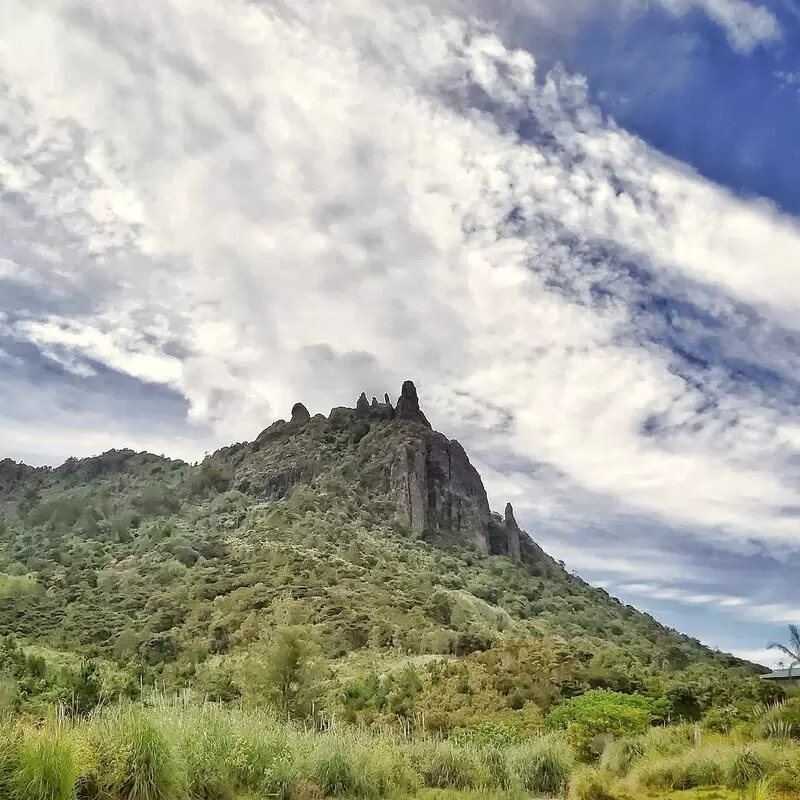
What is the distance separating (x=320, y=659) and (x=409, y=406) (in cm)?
7363

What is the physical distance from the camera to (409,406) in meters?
109

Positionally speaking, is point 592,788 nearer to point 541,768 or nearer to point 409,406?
point 541,768

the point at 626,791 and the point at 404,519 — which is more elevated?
the point at 404,519

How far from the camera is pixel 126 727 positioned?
696 cm

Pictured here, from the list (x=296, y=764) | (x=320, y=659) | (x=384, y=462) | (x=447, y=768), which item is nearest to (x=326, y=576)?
(x=320, y=659)

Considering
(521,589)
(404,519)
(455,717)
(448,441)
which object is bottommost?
(455,717)

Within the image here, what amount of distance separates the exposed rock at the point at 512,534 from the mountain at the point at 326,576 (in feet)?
1.05

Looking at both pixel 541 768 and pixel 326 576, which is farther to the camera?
pixel 326 576

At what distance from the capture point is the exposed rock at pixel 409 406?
354 feet

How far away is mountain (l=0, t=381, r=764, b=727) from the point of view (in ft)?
115

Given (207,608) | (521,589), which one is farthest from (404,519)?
(207,608)

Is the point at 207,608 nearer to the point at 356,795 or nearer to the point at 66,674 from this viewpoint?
the point at 66,674

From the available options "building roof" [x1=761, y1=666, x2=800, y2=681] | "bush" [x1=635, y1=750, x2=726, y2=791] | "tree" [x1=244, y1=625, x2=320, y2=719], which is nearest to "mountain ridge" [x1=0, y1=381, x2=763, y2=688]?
"building roof" [x1=761, y1=666, x2=800, y2=681]

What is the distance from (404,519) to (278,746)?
7617 centimetres
